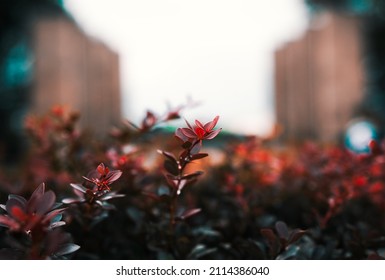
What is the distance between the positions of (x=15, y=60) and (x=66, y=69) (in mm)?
1182

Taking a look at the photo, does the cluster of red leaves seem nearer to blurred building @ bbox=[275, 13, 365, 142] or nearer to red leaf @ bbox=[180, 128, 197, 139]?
red leaf @ bbox=[180, 128, 197, 139]

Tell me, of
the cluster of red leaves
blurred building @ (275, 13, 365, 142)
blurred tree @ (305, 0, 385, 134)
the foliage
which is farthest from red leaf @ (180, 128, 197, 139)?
blurred tree @ (305, 0, 385, 134)

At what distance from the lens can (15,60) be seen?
10156 millimetres

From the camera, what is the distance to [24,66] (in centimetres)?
1030

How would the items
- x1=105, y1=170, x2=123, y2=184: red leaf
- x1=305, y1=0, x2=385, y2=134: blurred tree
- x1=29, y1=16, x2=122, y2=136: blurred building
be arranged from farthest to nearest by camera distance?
x1=305, y1=0, x2=385, y2=134: blurred tree < x1=29, y1=16, x2=122, y2=136: blurred building < x1=105, y1=170, x2=123, y2=184: red leaf

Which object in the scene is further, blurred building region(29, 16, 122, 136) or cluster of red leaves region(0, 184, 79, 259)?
blurred building region(29, 16, 122, 136)

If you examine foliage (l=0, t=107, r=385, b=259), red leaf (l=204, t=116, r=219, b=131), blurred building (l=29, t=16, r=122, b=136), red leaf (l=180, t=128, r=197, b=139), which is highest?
blurred building (l=29, t=16, r=122, b=136)

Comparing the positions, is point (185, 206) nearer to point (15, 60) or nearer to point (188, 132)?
point (188, 132)

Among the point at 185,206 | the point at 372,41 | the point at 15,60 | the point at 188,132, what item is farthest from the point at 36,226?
Result: the point at 372,41

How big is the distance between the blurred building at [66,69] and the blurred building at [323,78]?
18.5ft

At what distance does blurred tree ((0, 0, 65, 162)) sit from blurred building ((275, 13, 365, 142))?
6627mm

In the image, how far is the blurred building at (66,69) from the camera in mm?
9844

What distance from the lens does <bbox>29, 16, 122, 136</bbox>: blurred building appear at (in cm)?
984
